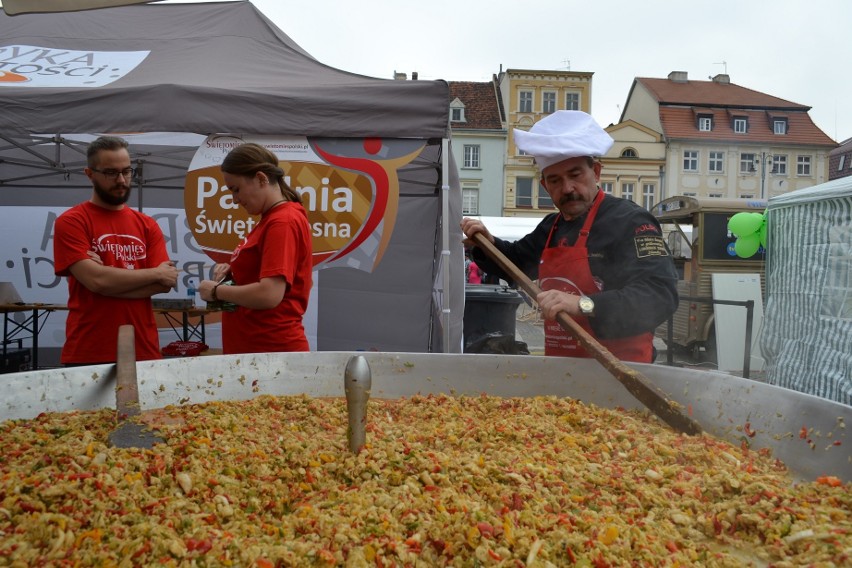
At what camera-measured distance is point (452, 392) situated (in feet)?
6.28

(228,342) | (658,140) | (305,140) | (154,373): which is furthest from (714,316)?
(658,140)

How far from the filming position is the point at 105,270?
103 inches

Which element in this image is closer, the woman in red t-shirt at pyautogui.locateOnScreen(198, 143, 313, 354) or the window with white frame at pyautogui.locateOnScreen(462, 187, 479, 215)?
the woman in red t-shirt at pyautogui.locateOnScreen(198, 143, 313, 354)

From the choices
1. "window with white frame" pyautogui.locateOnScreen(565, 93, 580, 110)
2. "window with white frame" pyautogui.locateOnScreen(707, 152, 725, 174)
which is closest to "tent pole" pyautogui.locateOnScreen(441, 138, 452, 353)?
"window with white frame" pyautogui.locateOnScreen(565, 93, 580, 110)

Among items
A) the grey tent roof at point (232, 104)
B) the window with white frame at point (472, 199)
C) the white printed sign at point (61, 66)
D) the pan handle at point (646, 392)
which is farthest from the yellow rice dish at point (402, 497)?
the window with white frame at point (472, 199)

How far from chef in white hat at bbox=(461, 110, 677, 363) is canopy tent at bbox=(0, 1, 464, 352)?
2.29 meters

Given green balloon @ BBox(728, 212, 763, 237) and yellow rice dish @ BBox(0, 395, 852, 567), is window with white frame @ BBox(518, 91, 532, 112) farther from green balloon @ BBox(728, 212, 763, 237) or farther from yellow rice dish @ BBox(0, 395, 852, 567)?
yellow rice dish @ BBox(0, 395, 852, 567)

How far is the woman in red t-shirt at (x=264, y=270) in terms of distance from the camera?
7.71 feet

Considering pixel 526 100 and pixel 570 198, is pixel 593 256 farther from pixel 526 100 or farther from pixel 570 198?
pixel 526 100

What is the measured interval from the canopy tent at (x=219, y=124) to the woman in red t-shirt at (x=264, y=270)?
2211 mm

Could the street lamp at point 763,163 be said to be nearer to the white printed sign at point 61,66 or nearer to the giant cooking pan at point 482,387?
the white printed sign at point 61,66

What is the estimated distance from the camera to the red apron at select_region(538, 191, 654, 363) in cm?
217

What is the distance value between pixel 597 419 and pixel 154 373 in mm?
1185

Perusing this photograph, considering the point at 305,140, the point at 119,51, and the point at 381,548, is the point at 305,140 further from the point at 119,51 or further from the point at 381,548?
the point at 381,548
